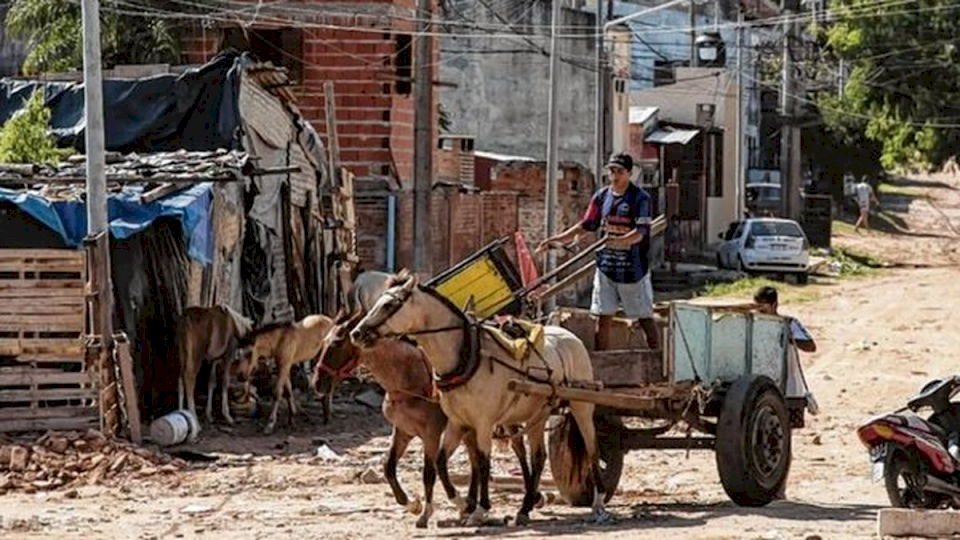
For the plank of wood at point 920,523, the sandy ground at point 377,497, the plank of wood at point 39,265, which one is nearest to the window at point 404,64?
the sandy ground at point 377,497

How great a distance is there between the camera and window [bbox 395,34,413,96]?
34.1 metres

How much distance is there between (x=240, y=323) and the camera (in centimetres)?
2277

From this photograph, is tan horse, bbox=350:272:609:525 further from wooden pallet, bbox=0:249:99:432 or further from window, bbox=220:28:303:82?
window, bbox=220:28:303:82

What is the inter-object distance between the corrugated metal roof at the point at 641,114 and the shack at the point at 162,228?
1121 inches

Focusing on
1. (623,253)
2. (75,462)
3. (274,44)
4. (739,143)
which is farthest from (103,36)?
(739,143)

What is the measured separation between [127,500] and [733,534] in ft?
18.9

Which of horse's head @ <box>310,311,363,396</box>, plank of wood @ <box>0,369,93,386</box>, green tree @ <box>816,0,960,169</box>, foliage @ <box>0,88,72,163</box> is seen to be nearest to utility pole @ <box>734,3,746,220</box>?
green tree @ <box>816,0,960,169</box>

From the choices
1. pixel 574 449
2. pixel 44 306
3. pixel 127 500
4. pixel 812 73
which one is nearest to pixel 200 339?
pixel 44 306

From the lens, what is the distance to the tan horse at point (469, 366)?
13.5 meters

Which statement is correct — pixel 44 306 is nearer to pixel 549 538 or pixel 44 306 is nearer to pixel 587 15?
pixel 549 538

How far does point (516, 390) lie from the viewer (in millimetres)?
13875

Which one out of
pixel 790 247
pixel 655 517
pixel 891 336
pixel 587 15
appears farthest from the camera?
pixel 587 15

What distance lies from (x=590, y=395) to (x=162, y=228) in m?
8.82

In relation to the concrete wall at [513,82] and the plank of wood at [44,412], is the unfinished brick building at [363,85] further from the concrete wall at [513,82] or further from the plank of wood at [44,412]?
the concrete wall at [513,82]
